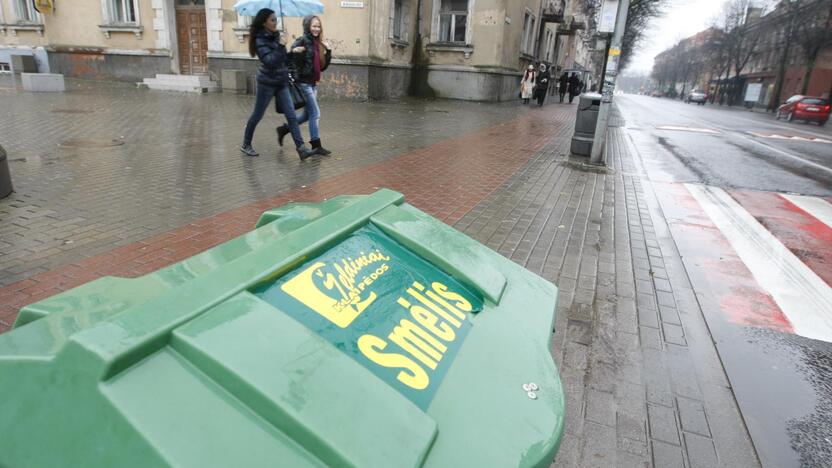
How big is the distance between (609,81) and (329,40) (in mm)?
12398

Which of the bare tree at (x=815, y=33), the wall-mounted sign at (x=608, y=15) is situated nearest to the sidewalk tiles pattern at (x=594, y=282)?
the wall-mounted sign at (x=608, y=15)

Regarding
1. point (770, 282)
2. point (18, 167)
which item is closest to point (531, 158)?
point (770, 282)

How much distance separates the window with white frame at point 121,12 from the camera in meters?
20.0

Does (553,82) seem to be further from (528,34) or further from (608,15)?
(608,15)

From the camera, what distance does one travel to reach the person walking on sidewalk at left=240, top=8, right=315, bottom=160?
658cm

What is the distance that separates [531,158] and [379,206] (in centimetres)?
785

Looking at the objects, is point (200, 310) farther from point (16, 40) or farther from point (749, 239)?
point (16, 40)

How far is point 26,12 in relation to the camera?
21.4 meters

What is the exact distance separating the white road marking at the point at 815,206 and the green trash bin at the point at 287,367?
6.89 metres

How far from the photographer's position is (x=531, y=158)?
9375 mm

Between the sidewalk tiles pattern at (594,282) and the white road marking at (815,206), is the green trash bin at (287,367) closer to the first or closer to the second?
the sidewalk tiles pattern at (594,282)

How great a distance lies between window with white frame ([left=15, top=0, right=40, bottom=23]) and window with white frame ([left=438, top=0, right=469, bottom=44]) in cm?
1716

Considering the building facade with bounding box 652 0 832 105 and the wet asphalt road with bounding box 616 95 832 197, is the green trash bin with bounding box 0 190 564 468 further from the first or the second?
the building facade with bounding box 652 0 832 105

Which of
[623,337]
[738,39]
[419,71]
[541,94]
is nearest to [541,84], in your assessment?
[541,94]
